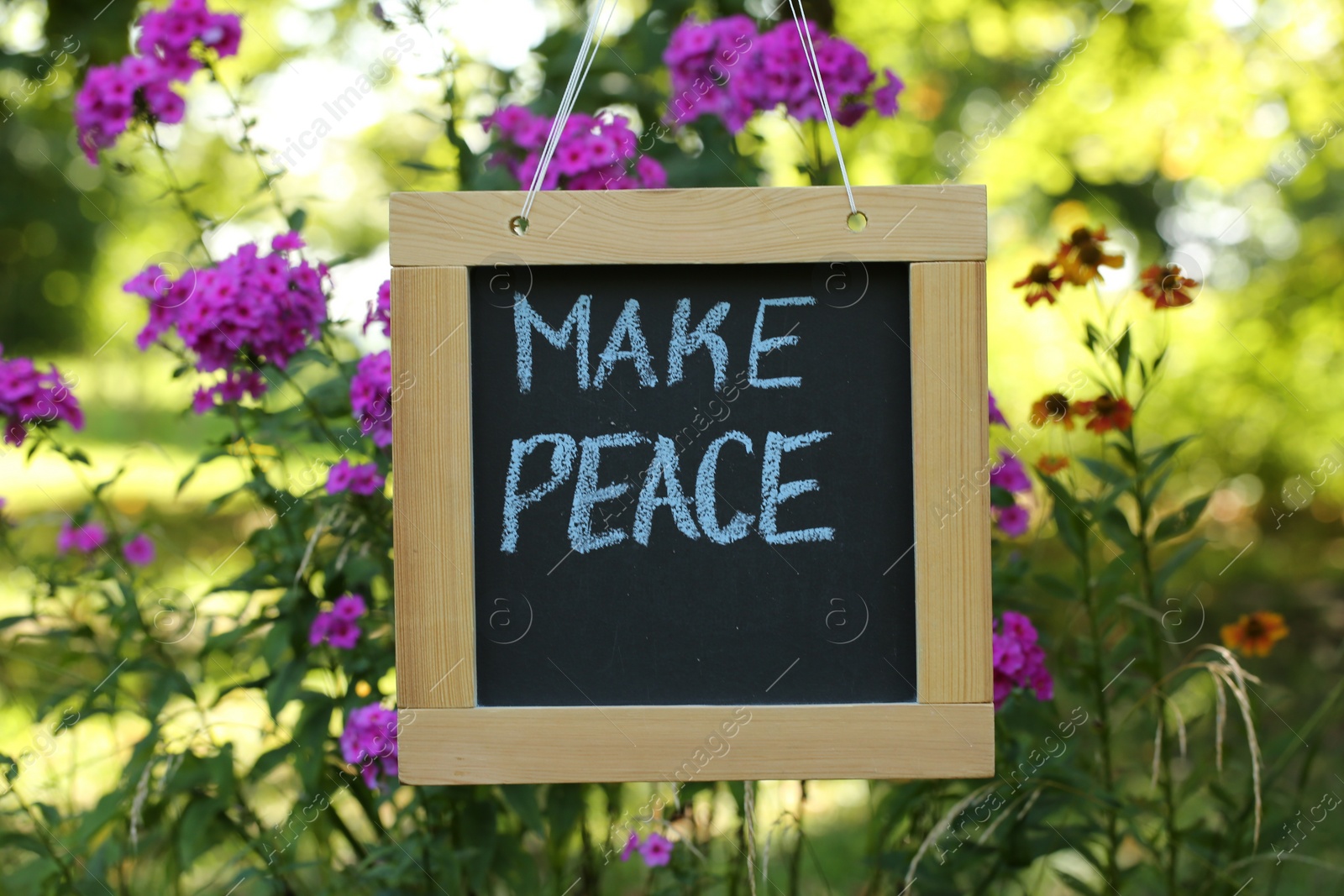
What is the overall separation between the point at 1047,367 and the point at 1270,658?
6.57 feet

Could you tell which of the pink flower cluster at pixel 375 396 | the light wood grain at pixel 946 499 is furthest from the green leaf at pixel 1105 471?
the pink flower cluster at pixel 375 396

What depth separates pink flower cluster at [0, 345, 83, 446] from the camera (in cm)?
152

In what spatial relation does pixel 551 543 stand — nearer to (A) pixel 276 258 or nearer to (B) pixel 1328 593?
(A) pixel 276 258

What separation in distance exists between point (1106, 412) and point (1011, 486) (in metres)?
0.19

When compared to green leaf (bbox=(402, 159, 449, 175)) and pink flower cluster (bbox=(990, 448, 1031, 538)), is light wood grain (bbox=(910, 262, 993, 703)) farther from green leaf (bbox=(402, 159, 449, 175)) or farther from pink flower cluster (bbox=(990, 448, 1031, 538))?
green leaf (bbox=(402, 159, 449, 175))

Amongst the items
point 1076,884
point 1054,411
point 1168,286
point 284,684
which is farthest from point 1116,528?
point 284,684

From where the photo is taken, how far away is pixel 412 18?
1.58m

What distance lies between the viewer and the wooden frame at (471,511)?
101 cm

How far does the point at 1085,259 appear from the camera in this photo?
1.47 metres

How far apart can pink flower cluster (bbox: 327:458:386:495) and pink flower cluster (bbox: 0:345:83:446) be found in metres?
0.49

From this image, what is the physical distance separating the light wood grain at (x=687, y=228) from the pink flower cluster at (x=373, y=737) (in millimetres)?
664

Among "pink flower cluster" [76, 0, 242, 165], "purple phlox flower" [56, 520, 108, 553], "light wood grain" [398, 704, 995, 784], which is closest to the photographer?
"light wood grain" [398, 704, 995, 784]

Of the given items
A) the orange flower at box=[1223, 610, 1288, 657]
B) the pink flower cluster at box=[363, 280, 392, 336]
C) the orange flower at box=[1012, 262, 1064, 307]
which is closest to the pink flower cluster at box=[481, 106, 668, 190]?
the pink flower cluster at box=[363, 280, 392, 336]

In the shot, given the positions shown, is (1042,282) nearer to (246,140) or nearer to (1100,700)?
(1100,700)
